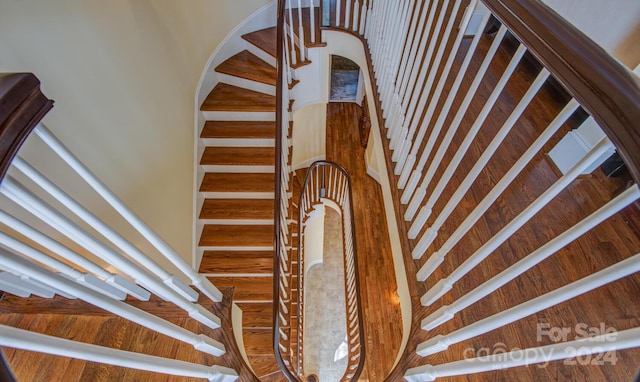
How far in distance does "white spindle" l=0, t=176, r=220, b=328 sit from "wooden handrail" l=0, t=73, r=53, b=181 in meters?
0.06

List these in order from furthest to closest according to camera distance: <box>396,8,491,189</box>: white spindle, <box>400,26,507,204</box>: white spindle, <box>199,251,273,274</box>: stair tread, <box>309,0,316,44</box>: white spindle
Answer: <box>309,0,316,44</box>: white spindle → <box>199,251,273,274</box>: stair tread → <box>396,8,491,189</box>: white spindle → <box>400,26,507,204</box>: white spindle

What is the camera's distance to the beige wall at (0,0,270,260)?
1.45 metres

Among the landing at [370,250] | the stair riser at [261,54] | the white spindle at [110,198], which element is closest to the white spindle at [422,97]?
the white spindle at [110,198]

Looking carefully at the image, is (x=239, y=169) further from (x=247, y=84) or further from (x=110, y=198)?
(x=110, y=198)

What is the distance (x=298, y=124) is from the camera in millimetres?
5430

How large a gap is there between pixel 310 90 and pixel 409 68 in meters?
1.93

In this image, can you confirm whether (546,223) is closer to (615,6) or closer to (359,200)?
(615,6)

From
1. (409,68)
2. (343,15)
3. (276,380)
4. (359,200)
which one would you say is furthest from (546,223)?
(359,200)

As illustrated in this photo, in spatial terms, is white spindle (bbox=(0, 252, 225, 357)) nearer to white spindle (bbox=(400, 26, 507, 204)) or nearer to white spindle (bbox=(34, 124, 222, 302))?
white spindle (bbox=(34, 124, 222, 302))

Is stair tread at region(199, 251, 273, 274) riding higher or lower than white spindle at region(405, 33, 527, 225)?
higher

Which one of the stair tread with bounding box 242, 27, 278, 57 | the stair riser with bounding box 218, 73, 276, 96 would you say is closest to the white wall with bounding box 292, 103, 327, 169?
the stair tread with bounding box 242, 27, 278, 57

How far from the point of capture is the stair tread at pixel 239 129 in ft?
10.5

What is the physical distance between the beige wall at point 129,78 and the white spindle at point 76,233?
41.0 inches

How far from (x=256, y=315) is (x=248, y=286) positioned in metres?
0.27
